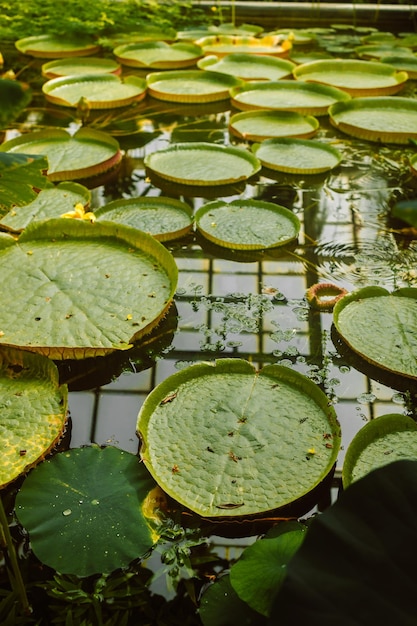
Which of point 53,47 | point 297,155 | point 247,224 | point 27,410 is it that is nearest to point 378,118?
point 297,155

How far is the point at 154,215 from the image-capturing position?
286 cm

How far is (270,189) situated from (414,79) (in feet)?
8.39

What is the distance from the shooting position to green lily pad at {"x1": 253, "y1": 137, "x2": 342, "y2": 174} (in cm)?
330

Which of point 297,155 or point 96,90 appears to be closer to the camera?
point 297,155

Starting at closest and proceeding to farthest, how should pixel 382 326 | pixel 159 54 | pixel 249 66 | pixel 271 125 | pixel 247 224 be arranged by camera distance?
pixel 382 326 < pixel 247 224 < pixel 271 125 < pixel 249 66 < pixel 159 54

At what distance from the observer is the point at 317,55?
17.6 ft

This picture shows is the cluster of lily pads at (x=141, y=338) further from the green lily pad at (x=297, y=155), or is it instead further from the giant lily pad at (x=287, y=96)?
the giant lily pad at (x=287, y=96)

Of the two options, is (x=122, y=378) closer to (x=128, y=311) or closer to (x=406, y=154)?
(x=128, y=311)

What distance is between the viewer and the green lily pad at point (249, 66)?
4.83 meters

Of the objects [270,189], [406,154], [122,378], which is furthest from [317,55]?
[122,378]

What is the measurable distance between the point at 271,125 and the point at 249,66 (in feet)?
4.84

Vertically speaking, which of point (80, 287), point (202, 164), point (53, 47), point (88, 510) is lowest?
point (88, 510)

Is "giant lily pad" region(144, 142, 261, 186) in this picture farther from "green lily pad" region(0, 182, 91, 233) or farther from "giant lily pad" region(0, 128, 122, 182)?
"green lily pad" region(0, 182, 91, 233)

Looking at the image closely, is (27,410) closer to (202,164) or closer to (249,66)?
(202,164)
